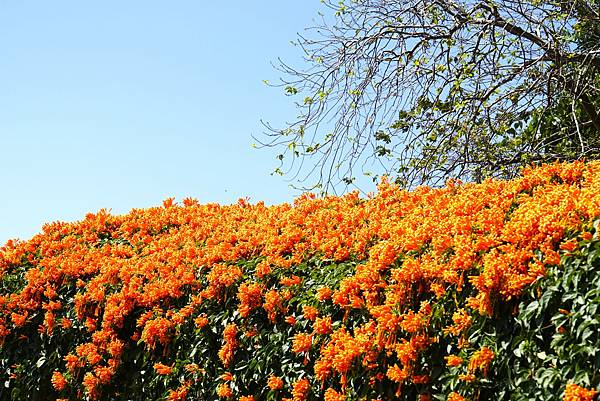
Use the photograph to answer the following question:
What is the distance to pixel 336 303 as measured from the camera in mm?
3799

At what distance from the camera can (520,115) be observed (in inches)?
365

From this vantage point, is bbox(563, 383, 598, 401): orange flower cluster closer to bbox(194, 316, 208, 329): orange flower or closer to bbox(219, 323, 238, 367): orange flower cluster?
bbox(219, 323, 238, 367): orange flower cluster

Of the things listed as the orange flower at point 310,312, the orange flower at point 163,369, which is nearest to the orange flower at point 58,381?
the orange flower at point 163,369

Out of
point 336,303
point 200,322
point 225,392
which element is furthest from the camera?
point 200,322

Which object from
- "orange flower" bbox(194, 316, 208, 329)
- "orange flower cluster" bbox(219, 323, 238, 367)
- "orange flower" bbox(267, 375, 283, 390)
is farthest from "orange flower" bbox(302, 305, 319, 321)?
"orange flower" bbox(194, 316, 208, 329)

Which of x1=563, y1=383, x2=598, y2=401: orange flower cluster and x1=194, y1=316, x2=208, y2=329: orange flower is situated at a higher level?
x1=194, y1=316, x2=208, y2=329: orange flower

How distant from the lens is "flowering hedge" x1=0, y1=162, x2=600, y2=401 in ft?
9.80

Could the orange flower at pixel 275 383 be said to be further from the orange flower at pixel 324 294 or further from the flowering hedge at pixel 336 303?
the orange flower at pixel 324 294

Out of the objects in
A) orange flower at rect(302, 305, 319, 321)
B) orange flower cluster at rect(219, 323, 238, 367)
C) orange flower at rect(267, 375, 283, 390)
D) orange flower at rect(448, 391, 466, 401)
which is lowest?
orange flower at rect(448, 391, 466, 401)

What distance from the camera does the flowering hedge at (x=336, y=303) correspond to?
2.99 m

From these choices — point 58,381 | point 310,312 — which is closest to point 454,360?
point 310,312

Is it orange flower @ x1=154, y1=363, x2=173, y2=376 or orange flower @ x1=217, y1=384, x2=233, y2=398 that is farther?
orange flower @ x1=154, y1=363, x2=173, y2=376

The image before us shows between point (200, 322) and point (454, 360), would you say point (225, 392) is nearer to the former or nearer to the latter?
point (200, 322)

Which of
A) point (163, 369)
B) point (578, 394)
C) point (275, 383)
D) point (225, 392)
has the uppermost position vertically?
point (163, 369)
